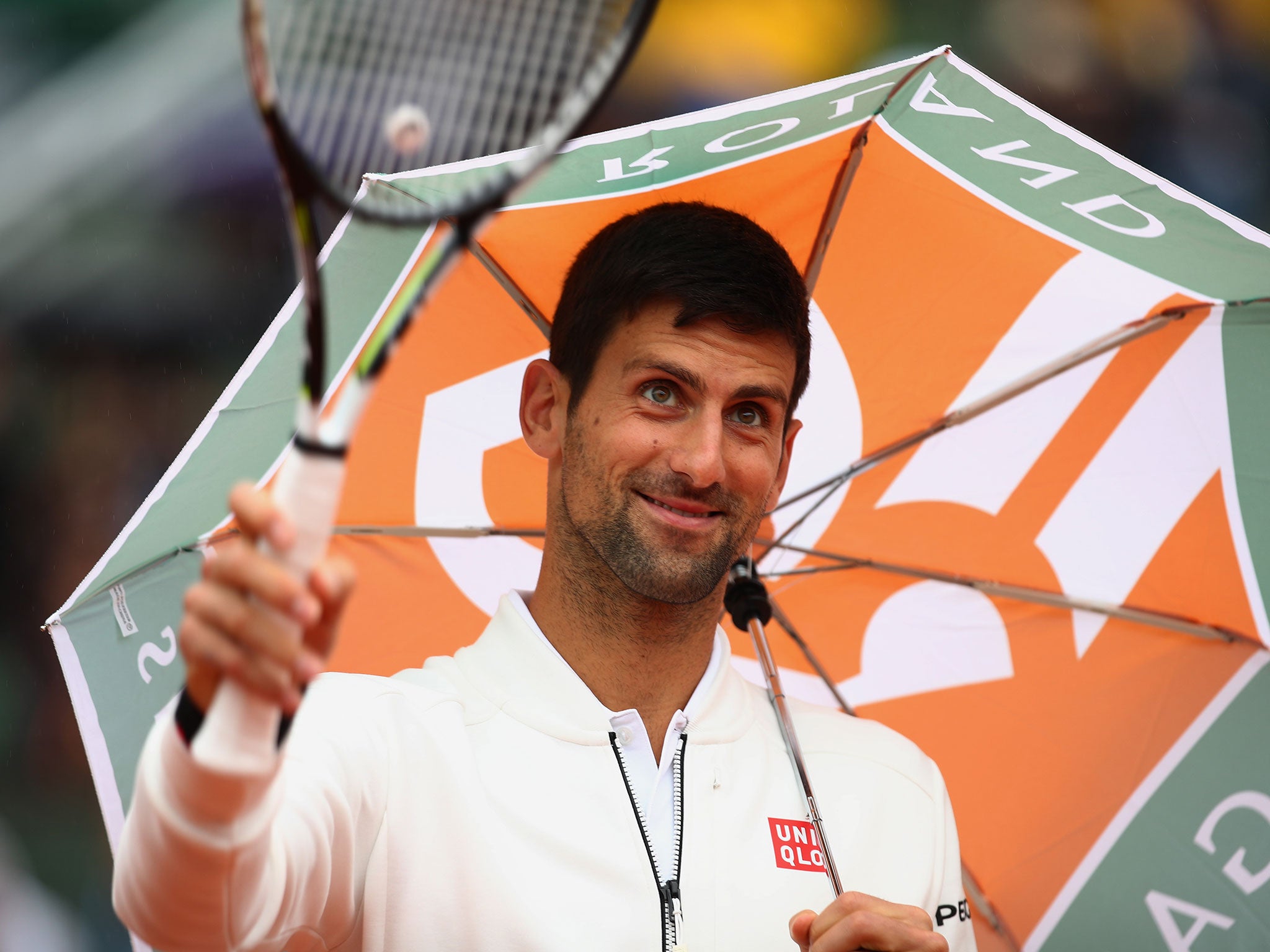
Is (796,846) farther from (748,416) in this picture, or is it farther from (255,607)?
(255,607)

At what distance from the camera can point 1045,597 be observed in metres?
2.64

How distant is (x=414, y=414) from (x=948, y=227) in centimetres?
114

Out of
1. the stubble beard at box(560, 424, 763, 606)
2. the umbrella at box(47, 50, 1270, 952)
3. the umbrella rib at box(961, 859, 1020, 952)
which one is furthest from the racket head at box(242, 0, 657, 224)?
the umbrella rib at box(961, 859, 1020, 952)

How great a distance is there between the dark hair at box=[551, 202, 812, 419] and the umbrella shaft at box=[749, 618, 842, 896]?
469mm

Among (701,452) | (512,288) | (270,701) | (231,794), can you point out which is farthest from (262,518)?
(512,288)

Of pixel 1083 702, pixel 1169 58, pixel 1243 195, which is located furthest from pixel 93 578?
pixel 1169 58

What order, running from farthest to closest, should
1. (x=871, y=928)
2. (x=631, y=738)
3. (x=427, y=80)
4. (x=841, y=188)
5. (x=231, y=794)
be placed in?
1. (x=841, y=188)
2. (x=631, y=738)
3. (x=871, y=928)
4. (x=427, y=80)
5. (x=231, y=794)

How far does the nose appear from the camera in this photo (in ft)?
6.79

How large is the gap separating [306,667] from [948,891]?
5.08 ft

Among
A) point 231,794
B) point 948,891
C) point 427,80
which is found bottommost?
point 948,891

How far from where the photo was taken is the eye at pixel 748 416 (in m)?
2.22

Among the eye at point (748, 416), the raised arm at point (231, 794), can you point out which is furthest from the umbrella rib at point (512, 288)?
the raised arm at point (231, 794)

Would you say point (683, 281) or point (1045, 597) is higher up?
point (683, 281)

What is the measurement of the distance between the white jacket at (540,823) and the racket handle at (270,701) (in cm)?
34
